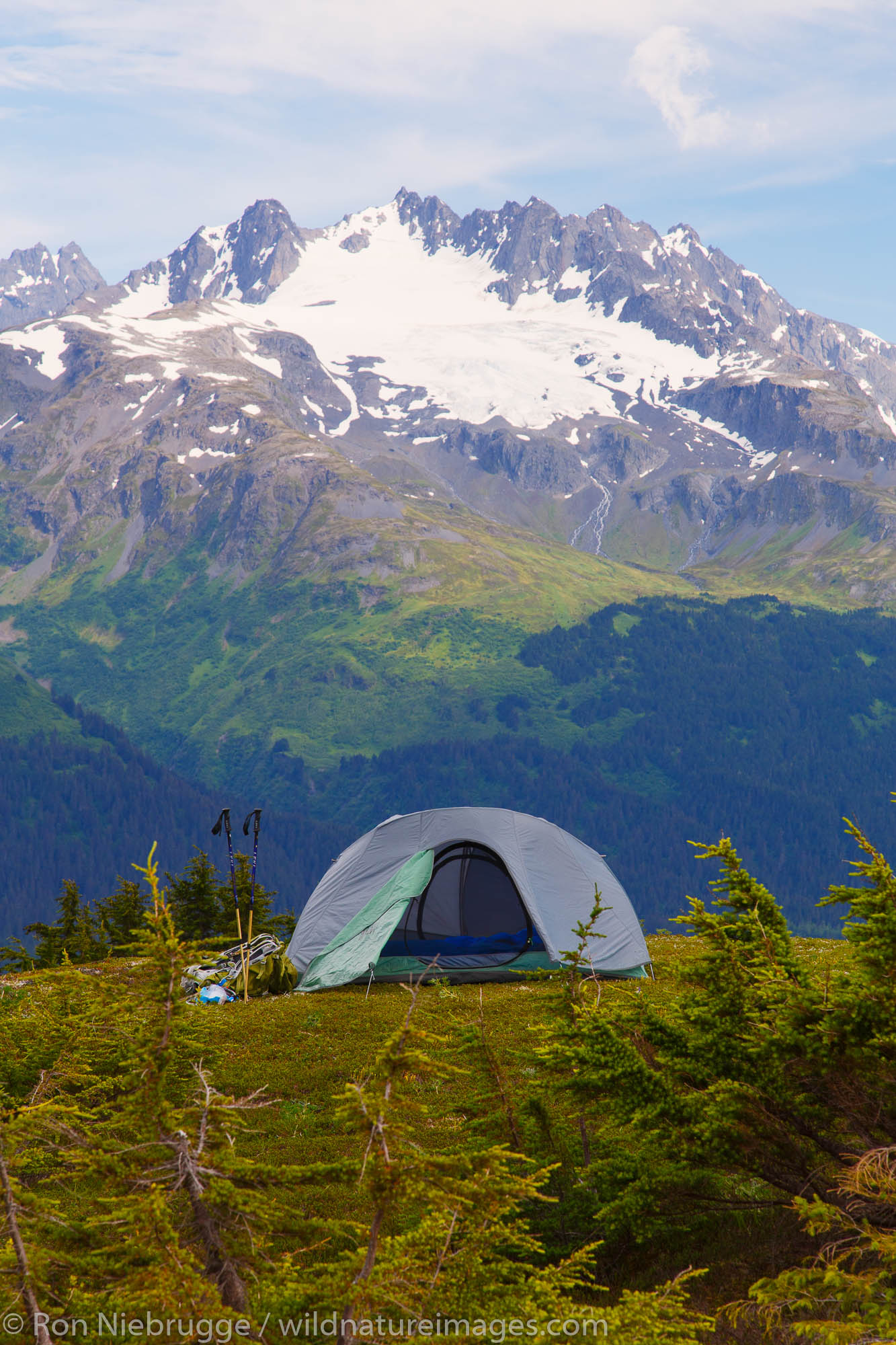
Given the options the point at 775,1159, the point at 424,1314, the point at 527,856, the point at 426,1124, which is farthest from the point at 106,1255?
the point at 527,856

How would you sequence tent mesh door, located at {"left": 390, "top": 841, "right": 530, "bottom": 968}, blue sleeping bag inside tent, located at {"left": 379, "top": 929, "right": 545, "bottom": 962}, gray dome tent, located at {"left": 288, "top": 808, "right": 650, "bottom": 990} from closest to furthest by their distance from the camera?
gray dome tent, located at {"left": 288, "top": 808, "right": 650, "bottom": 990}, blue sleeping bag inside tent, located at {"left": 379, "top": 929, "right": 545, "bottom": 962}, tent mesh door, located at {"left": 390, "top": 841, "right": 530, "bottom": 968}

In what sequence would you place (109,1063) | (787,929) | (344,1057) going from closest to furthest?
(787,929) < (109,1063) < (344,1057)

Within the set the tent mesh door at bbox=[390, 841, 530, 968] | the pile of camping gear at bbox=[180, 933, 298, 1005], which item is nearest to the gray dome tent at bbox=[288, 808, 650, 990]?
the tent mesh door at bbox=[390, 841, 530, 968]

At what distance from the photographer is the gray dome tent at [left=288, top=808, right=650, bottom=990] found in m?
26.9

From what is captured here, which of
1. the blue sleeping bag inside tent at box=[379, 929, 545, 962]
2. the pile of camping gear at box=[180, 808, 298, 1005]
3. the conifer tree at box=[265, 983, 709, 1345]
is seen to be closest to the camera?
the conifer tree at box=[265, 983, 709, 1345]

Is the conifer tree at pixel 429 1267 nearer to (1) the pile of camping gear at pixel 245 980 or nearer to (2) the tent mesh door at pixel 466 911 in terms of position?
(1) the pile of camping gear at pixel 245 980

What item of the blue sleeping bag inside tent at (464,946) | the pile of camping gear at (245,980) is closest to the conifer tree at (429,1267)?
the pile of camping gear at (245,980)

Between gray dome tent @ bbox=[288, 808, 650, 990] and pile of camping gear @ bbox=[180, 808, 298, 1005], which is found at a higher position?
gray dome tent @ bbox=[288, 808, 650, 990]

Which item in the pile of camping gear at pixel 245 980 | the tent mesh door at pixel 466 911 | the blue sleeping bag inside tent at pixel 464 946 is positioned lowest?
the pile of camping gear at pixel 245 980

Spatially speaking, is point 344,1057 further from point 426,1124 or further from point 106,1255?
point 106,1255

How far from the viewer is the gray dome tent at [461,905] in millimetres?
26906

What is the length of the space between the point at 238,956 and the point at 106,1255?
22874mm

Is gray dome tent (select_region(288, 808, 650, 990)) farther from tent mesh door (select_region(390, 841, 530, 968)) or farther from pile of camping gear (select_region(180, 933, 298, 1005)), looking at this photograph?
pile of camping gear (select_region(180, 933, 298, 1005))

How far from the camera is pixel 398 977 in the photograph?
26922 millimetres
